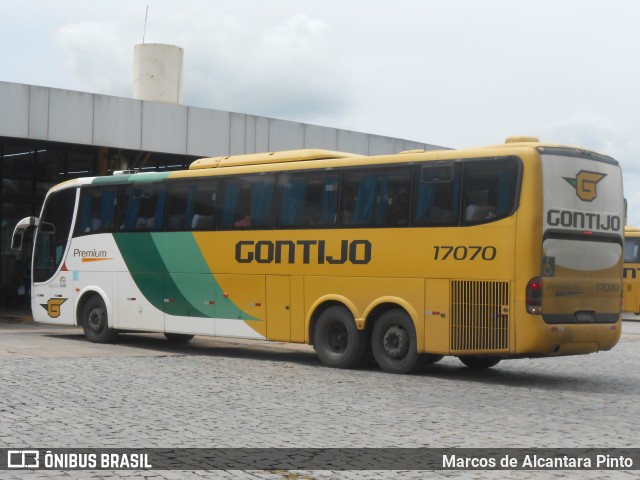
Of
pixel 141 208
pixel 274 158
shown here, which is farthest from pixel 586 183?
pixel 141 208

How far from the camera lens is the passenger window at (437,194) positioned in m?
14.8

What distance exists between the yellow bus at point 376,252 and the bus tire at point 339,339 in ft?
0.07

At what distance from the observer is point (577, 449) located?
8844 mm

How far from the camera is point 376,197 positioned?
15695mm

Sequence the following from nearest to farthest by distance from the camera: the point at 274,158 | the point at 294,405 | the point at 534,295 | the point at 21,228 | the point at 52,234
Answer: the point at 294,405, the point at 534,295, the point at 274,158, the point at 52,234, the point at 21,228

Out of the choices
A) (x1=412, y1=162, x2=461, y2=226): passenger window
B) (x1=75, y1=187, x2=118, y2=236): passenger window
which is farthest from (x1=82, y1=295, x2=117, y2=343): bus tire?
(x1=412, y1=162, x2=461, y2=226): passenger window

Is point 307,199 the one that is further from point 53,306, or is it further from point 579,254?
point 53,306

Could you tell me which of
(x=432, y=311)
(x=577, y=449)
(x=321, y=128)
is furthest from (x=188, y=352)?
(x=321, y=128)

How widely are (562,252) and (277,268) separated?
15.8ft

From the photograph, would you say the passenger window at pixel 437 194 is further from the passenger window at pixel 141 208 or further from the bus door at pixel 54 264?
the bus door at pixel 54 264

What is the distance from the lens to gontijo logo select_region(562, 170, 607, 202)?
47.4 ft

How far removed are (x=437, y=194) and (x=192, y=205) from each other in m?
5.12

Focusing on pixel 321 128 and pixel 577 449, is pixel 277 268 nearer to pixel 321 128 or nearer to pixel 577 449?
pixel 577 449

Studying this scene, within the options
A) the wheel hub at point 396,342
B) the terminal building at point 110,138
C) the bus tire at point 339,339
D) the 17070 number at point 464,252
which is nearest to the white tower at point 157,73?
the terminal building at point 110,138
